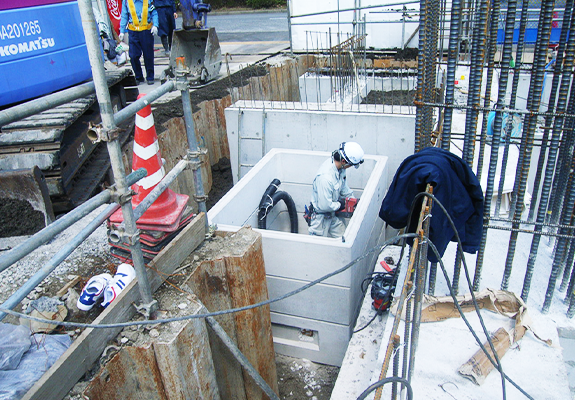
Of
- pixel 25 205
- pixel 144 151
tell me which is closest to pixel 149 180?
pixel 144 151

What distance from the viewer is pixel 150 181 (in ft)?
12.0

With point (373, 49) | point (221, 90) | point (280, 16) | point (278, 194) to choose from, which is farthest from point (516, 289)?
point (280, 16)

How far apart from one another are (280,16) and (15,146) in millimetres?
23878

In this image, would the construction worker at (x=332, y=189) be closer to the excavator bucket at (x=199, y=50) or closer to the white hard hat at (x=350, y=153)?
the white hard hat at (x=350, y=153)

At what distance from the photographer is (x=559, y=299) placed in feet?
→ 14.0

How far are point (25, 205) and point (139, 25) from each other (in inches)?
276

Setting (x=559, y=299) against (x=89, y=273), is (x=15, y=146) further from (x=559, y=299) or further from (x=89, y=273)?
(x=559, y=299)

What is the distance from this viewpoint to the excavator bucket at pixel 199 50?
35.3 ft

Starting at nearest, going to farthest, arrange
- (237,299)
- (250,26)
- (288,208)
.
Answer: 1. (237,299)
2. (288,208)
3. (250,26)

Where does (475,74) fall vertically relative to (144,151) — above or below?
above

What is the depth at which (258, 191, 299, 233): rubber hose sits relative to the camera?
6431mm

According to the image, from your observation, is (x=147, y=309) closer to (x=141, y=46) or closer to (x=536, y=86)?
(x=536, y=86)

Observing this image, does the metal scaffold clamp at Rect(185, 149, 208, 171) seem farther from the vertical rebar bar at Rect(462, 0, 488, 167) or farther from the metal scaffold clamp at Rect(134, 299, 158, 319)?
the vertical rebar bar at Rect(462, 0, 488, 167)

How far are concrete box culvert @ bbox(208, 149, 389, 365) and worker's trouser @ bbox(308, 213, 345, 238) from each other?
565 mm
